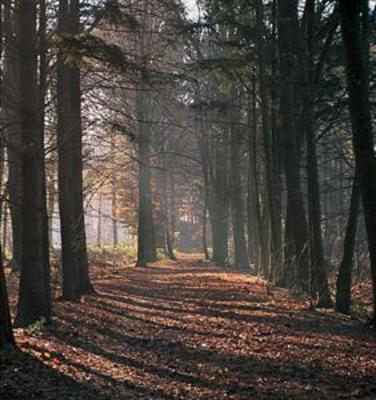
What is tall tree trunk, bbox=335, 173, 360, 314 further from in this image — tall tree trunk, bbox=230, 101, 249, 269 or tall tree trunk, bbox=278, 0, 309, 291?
tall tree trunk, bbox=230, 101, 249, 269

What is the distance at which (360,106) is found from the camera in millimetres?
10266

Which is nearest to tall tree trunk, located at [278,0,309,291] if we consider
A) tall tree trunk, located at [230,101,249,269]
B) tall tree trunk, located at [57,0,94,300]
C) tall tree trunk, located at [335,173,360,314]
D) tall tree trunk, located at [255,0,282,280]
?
tall tree trunk, located at [255,0,282,280]

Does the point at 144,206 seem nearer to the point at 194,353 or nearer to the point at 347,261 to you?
the point at 347,261

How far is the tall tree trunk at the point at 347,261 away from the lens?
41.9 feet

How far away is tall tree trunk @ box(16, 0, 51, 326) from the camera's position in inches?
457

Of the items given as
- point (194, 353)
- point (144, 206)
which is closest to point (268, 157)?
point (194, 353)

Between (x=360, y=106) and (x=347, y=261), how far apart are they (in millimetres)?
4179

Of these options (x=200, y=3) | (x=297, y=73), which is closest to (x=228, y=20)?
(x=200, y=3)

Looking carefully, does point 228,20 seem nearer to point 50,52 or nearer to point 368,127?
point 50,52

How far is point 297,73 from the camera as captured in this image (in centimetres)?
1503

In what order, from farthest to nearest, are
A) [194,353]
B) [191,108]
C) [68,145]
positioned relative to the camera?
[191,108] → [68,145] → [194,353]

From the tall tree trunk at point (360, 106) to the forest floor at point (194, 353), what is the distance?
89.5 inches

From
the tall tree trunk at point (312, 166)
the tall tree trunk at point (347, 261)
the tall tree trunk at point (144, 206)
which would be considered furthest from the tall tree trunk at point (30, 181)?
the tall tree trunk at point (144, 206)

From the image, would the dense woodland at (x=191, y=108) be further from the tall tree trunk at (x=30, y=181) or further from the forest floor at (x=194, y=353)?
the forest floor at (x=194, y=353)
